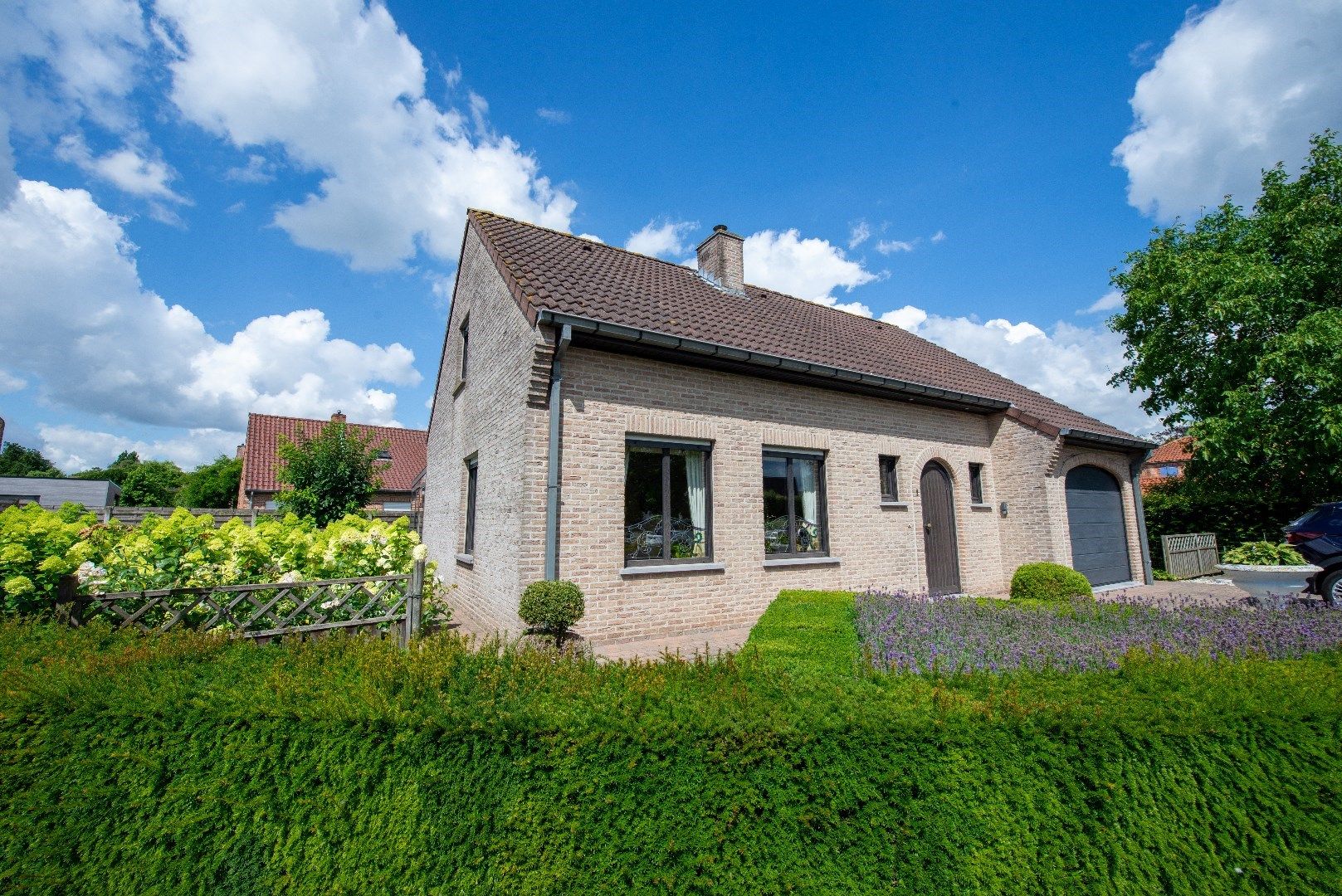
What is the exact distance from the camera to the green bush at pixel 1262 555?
15.7 meters

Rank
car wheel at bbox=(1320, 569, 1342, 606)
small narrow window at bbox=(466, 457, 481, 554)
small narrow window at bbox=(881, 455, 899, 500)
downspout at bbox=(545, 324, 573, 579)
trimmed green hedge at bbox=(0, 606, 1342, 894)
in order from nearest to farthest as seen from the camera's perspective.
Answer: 1. trimmed green hedge at bbox=(0, 606, 1342, 894)
2. downspout at bbox=(545, 324, 573, 579)
3. car wheel at bbox=(1320, 569, 1342, 606)
4. small narrow window at bbox=(466, 457, 481, 554)
5. small narrow window at bbox=(881, 455, 899, 500)

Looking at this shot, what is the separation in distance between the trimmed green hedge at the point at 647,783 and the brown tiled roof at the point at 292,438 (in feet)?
69.8

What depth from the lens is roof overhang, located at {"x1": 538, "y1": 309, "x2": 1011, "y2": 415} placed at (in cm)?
722

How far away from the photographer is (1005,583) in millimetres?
11492

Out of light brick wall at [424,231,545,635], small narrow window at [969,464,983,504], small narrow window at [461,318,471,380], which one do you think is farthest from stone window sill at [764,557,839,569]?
small narrow window at [461,318,471,380]

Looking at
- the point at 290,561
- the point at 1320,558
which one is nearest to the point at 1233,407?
the point at 1320,558

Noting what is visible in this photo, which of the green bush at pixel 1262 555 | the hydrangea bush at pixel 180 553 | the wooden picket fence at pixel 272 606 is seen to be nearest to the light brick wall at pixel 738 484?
the wooden picket fence at pixel 272 606

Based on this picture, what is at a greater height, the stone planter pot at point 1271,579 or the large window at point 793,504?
the large window at point 793,504

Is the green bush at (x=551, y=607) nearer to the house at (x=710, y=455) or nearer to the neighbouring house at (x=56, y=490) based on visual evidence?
the house at (x=710, y=455)

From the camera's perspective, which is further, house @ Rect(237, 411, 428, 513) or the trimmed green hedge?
house @ Rect(237, 411, 428, 513)

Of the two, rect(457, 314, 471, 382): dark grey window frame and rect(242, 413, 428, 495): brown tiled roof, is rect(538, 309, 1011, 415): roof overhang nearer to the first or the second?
rect(457, 314, 471, 382): dark grey window frame

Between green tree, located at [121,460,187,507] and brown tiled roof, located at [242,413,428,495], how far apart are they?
85.6 ft

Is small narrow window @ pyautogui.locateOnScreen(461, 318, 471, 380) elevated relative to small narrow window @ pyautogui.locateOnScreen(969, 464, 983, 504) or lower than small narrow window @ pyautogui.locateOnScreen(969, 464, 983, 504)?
elevated

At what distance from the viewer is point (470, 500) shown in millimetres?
10188
